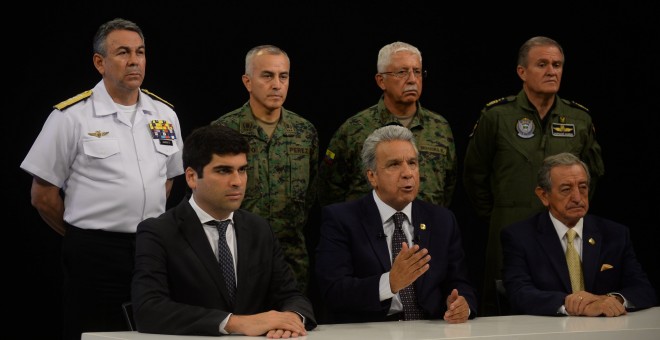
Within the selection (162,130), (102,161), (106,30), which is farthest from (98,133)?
(106,30)

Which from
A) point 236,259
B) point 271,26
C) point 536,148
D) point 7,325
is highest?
point 271,26

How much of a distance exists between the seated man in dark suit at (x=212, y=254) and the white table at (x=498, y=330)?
143 mm

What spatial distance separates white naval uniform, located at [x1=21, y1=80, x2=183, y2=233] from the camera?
4285mm

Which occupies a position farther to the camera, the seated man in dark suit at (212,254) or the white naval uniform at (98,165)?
the white naval uniform at (98,165)

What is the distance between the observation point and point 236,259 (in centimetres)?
365

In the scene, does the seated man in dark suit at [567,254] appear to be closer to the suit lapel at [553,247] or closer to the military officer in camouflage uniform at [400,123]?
the suit lapel at [553,247]

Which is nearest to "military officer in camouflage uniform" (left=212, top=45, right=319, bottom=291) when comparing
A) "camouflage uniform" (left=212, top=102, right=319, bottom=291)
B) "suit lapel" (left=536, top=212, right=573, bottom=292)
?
"camouflage uniform" (left=212, top=102, right=319, bottom=291)

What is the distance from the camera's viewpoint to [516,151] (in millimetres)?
5281

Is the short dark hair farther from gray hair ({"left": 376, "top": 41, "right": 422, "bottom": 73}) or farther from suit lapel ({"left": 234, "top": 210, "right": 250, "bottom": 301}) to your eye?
gray hair ({"left": 376, "top": 41, "right": 422, "bottom": 73})

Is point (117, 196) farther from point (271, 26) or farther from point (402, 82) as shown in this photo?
point (271, 26)

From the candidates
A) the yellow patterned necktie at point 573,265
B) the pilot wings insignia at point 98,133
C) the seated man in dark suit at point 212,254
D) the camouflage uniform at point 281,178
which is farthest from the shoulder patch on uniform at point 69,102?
the yellow patterned necktie at point 573,265

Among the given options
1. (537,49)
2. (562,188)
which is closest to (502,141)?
(537,49)

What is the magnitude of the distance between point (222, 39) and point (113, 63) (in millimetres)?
1481

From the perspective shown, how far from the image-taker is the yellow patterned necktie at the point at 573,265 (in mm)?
4340
